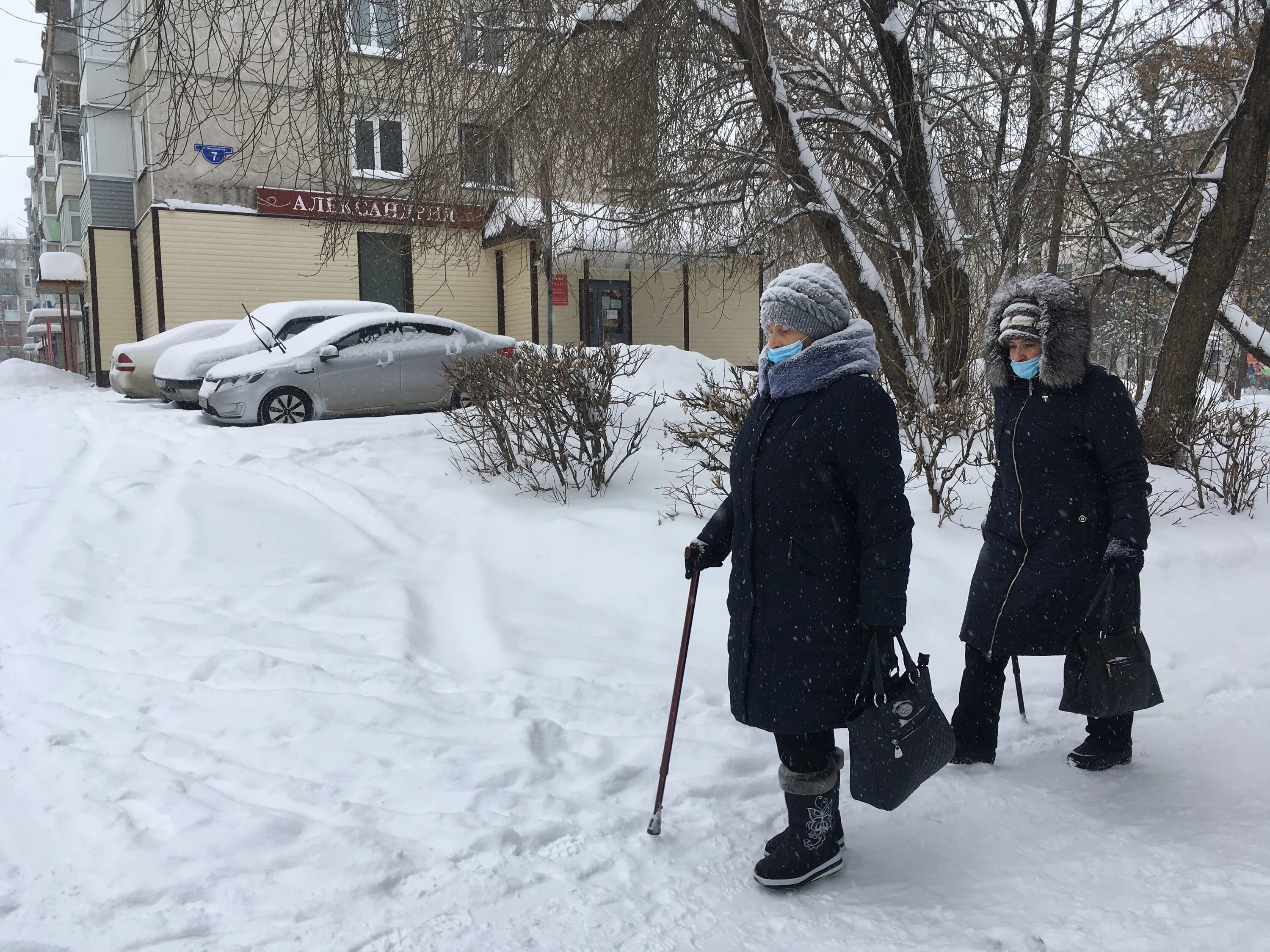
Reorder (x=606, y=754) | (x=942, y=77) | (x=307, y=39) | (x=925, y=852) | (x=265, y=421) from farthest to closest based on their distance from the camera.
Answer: (x=265, y=421) < (x=942, y=77) < (x=307, y=39) < (x=606, y=754) < (x=925, y=852)

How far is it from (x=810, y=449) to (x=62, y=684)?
322 cm

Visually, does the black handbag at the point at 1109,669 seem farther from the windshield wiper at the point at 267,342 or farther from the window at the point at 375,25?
the windshield wiper at the point at 267,342

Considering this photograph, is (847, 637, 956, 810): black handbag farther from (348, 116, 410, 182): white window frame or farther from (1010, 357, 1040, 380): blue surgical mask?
(348, 116, 410, 182): white window frame

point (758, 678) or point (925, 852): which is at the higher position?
point (758, 678)

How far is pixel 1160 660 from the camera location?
4.55m

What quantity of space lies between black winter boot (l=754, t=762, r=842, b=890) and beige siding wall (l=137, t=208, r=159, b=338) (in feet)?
65.2

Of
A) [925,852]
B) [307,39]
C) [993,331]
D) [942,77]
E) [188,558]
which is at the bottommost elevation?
[925,852]

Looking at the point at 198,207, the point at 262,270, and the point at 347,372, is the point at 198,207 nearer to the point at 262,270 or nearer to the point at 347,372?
the point at 262,270

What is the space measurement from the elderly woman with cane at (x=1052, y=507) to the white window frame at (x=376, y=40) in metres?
3.74

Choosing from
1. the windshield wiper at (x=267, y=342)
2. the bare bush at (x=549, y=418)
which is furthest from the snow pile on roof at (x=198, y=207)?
the bare bush at (x=549, y=418)

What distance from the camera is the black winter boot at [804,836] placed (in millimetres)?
2646

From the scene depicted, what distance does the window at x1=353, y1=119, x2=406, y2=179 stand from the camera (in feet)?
18.9

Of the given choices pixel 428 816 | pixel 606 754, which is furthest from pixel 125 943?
pixel 606 754

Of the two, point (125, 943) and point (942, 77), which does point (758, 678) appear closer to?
point (125, 943)
